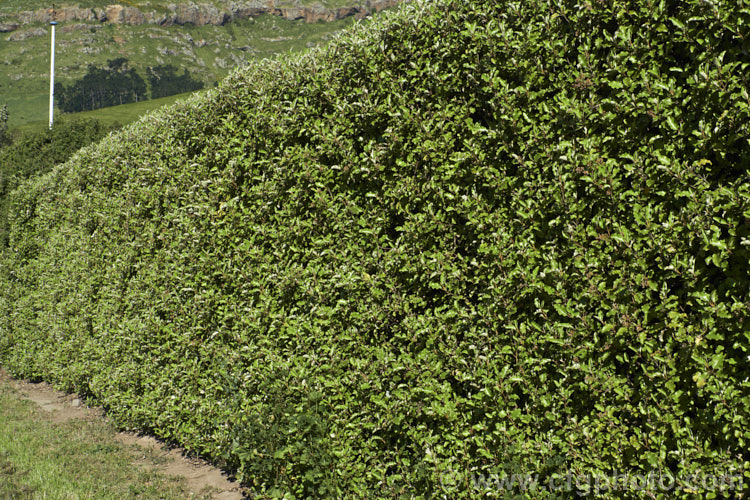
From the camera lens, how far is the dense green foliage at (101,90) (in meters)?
134

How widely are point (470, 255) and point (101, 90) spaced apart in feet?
551

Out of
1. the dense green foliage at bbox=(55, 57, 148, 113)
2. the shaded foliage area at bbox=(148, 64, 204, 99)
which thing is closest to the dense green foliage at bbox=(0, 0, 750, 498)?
the dense green foliage at bbox=(55, 57, 148, 113)

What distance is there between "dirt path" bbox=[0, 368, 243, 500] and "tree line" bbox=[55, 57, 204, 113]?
475 feet

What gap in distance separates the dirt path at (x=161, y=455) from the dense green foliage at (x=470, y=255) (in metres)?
0.22

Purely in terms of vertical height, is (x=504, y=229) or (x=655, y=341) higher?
(x=504, y=229)

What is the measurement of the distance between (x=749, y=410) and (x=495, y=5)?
305 cm

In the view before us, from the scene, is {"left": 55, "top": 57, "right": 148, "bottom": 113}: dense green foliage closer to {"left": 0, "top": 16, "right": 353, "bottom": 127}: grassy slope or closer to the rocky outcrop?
{"left": 0, "top": 16, "right": 353, "bottom": 127}: grassy slope

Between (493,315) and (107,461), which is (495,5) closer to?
(493,315)

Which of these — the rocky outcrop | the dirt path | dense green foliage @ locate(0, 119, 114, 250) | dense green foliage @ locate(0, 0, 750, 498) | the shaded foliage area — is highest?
the rocky outcrop

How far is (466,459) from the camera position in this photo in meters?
3.51

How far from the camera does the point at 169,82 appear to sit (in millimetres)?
159750

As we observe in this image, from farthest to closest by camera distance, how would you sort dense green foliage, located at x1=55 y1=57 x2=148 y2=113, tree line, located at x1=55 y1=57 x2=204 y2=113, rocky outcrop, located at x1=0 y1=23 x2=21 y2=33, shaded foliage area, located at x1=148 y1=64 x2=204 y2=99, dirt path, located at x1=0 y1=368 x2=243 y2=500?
rocky outcrop, located at x1=0 y1=23 x2=21 y2=33 < shaded foliage area, located at x1=148 y1=64 x2=204 y2=99 < tree line, located at x1=55 y1=57 x2=204 y2=113 < dense green foliage, located at x1=55 y1=57 x2=148 y2=113 < dirt path, located at x1=0 y1=368 x2=243 y2=500

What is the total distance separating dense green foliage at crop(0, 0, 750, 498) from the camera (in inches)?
106

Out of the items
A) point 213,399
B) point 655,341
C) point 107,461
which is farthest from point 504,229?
point 107,461
